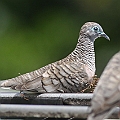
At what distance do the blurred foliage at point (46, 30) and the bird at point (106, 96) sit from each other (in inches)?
172

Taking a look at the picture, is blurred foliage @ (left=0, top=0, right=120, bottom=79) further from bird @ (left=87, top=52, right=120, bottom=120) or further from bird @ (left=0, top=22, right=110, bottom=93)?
bird @ (left=87, top=52, right=120, bottom=120)

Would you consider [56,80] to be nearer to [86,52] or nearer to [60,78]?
[60,78]

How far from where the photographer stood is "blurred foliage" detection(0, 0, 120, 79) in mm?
7531

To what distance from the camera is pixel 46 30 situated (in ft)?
26.2

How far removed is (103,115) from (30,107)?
320mm

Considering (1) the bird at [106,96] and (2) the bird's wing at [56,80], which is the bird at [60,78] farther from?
(1) the bird at [106,96]

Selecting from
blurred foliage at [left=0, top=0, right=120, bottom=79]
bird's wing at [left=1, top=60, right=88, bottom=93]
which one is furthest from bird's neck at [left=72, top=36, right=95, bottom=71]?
blurred foliage at [left=0, top=0, right=120, bottom=79]

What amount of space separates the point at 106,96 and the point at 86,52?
5.45ft

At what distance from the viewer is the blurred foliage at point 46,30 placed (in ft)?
24.7

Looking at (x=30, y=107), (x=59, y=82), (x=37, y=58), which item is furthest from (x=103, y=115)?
(x=37, y=58)

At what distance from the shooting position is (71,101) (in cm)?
337

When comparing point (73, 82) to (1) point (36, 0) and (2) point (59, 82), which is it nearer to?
(2) point (59, 82)

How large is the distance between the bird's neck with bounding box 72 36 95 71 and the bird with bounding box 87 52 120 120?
1.27 meters

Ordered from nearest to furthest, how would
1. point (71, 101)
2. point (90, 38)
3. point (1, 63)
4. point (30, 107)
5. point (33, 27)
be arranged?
point (30, 107), point (71, 101), point (90, 38), point (1, 63), point (33, 27)
